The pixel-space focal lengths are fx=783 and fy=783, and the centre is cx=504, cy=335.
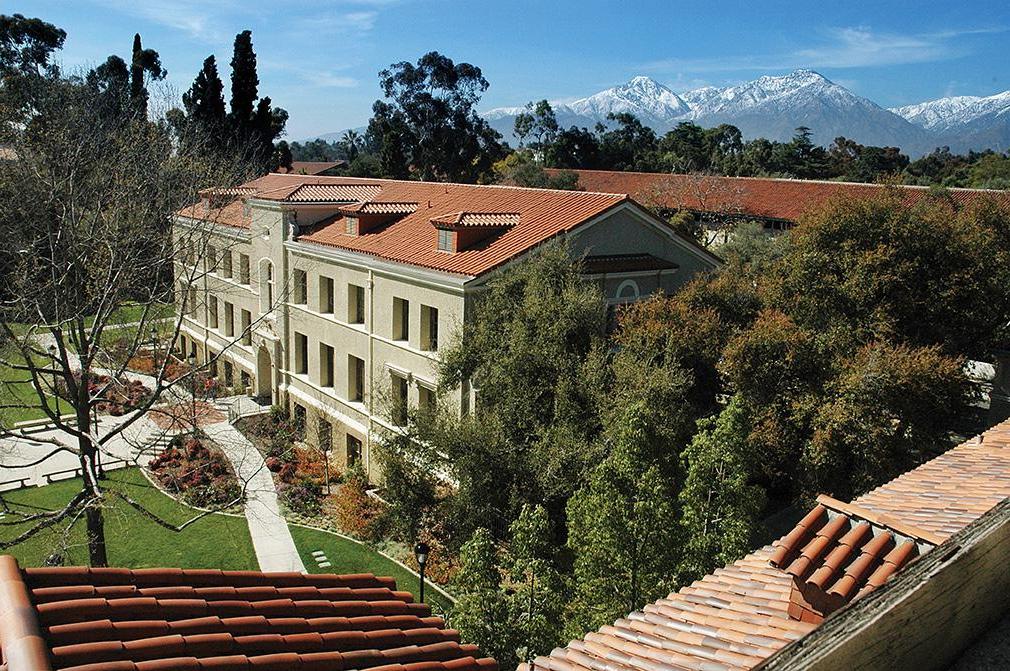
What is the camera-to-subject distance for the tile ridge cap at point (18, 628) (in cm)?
499

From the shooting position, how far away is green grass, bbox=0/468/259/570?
2084 centimetres

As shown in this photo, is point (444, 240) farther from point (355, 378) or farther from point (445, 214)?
point (355, 378)

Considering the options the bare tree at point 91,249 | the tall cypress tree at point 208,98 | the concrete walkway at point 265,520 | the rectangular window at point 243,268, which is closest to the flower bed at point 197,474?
the concrete walkway at point 265,520

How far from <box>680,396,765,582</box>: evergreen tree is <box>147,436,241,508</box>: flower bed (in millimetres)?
16927

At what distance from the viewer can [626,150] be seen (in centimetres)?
8269

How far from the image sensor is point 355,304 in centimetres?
2714

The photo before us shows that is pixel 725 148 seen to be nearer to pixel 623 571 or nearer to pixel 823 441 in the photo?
pixel 823 441

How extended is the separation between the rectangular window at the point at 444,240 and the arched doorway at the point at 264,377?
1422 cm

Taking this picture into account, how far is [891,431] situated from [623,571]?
7.58 meters

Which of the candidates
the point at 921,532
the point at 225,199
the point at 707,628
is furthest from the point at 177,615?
the point at 225,199

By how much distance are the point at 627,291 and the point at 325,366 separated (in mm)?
11934

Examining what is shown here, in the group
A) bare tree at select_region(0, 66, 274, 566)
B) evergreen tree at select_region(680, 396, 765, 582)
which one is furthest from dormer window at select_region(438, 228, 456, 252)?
evergreen tree at select_region(680, 396, 765, 582)

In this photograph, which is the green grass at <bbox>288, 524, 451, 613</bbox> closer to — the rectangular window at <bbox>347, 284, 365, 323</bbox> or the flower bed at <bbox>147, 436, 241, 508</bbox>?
the flower bed at <bbox>147, 436, 241, 508</bbox>

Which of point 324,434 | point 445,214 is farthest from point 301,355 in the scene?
point 445,214
